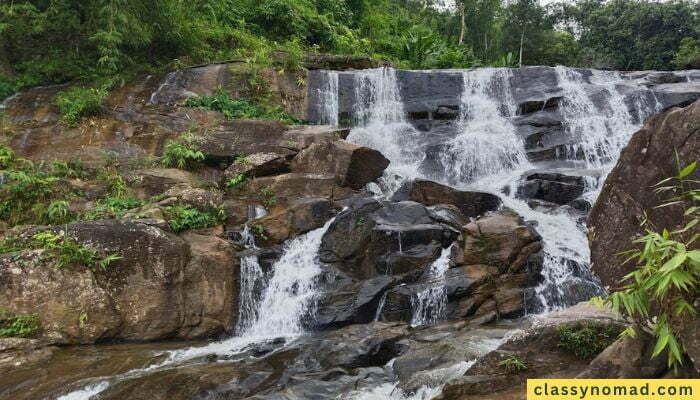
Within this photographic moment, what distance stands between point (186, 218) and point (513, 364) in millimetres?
7996

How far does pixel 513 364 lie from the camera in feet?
15.0

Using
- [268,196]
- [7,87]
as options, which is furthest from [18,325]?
[7,87]

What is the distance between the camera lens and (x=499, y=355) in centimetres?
475

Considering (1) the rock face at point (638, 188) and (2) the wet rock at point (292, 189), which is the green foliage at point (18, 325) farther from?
(1) the rock face at point (638, 188)

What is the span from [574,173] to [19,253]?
12695mm

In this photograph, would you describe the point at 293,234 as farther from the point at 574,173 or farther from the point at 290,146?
the point at 574,173

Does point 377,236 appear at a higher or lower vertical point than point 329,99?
lower

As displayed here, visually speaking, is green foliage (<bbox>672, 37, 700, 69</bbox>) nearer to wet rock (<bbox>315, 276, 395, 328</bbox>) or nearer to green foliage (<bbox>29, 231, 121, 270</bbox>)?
wet rock (<bbox>315, 276, 395, 328</bbox>)

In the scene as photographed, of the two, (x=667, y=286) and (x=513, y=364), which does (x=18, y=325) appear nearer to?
(x=513, y=364)

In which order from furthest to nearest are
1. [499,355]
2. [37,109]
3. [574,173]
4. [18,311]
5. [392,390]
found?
[37,109] < [574,173] < [18,311] < [392,390] < [499,355]

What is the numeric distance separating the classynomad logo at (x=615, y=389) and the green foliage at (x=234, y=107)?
13226 mm

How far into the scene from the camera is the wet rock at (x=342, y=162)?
499 inches

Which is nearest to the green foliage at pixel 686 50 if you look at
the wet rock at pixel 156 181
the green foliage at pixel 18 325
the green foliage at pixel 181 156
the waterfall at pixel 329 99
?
the waterfall at pixel 329 99

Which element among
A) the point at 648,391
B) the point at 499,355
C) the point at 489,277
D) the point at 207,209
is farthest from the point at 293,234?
the point at 648,391
